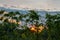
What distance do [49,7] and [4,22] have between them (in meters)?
2.62

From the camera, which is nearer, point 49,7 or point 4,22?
point 4,22

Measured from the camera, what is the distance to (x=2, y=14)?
6.87 feet

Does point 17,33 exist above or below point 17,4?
above

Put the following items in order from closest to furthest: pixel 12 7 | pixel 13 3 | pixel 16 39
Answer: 1. pixel 16 39
2. pixel 12 7
3. pixel 13 3

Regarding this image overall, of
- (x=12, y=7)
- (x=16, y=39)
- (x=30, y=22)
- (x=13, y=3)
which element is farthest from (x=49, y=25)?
(x=13, y=3)

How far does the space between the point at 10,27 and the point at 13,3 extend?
2.84m

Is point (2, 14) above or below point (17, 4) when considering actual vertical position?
above

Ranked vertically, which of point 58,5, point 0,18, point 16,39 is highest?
point 0,18

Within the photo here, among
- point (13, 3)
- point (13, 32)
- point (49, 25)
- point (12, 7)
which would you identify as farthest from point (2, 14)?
point (13, 3)

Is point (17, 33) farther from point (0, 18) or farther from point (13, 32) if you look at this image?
point (0, 18)

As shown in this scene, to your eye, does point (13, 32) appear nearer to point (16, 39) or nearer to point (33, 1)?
point (16, 39)

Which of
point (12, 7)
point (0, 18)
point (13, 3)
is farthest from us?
point (13, 3)

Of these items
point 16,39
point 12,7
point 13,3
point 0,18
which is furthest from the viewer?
point 13,3

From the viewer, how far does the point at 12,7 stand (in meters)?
4.50
